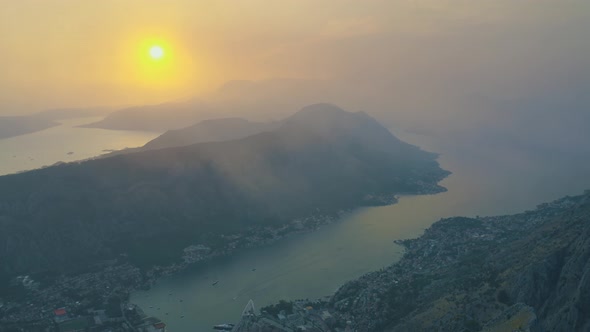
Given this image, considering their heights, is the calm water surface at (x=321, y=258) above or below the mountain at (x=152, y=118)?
below

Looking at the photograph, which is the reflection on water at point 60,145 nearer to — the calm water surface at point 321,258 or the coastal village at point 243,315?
the coastal village at point 243,315

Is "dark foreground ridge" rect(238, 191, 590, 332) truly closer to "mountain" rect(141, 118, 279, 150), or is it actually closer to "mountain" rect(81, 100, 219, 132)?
"mountain" rect(141, 118, 279, 150)

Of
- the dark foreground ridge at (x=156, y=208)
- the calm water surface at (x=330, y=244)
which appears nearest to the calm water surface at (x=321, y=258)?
the calm water surface at (x=330, y=244)

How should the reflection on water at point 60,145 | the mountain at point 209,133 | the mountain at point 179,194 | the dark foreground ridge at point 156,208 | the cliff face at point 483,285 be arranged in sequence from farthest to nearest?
1. the reflection on water at point 60,145
2. the mountain at point 209,133
3. the mountain at point 179,194
4. the dark foreground ridge at point 156,208
5. the cliff face at point 483,285

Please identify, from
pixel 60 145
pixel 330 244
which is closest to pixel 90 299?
pixel 330 244

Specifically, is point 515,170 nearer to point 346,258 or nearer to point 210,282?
point 346,258

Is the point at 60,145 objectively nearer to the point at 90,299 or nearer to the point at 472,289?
the point at 90,299
